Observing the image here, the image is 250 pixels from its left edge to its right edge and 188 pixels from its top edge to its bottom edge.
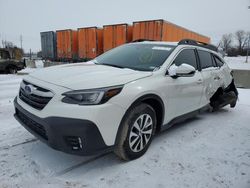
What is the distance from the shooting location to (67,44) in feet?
60.4

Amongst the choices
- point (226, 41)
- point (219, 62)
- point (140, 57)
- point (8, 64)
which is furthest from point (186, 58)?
point (226, 41)

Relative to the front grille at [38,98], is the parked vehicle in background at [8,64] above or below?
below

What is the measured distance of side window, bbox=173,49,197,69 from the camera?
353 centimetres

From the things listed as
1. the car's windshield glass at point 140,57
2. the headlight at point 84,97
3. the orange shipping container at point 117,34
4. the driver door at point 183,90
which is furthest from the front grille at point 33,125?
the orange shipping container at point 117,34

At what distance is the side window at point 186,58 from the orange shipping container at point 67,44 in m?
15.3

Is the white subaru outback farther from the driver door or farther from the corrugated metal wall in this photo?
the corrugated metal wall

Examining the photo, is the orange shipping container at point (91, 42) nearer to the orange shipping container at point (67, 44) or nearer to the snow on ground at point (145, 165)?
the orange shipping container at point (67, 44)

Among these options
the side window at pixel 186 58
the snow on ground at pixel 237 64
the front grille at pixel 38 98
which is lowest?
the snow on ground at pixel 237 64

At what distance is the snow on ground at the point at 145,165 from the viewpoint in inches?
96.3

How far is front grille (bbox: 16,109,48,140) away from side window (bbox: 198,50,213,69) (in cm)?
312

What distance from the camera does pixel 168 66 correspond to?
324 centimetres

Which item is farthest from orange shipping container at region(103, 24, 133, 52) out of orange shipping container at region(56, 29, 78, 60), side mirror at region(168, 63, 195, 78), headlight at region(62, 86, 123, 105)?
headlight at region(62, 86, 123, 105)

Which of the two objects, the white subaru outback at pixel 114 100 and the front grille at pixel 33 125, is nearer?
the white subaru outback at pixel 114 100

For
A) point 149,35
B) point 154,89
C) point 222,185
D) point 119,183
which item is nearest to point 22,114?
point 119,183
